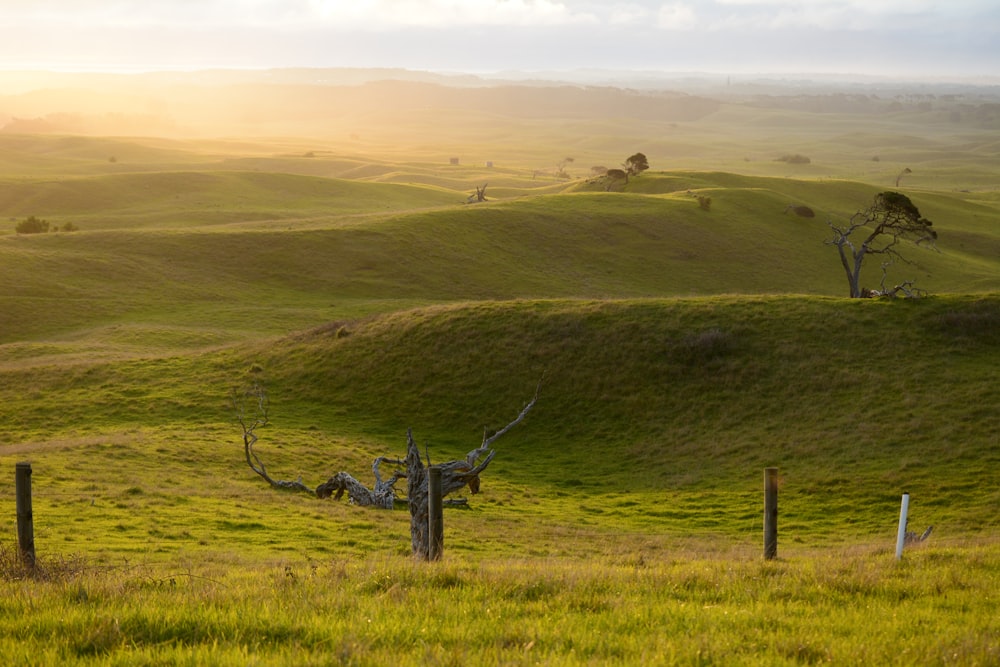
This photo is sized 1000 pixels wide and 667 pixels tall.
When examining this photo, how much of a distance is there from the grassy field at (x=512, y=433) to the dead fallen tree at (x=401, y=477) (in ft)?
2.81

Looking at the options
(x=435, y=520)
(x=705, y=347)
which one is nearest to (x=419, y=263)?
(x=705, y=347)

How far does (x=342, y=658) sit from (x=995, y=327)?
1615 inches

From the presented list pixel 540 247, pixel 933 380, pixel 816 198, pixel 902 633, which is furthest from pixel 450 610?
pixel 816 198

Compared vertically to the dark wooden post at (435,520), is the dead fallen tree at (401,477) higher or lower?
lower

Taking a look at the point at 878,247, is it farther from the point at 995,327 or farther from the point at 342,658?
the point at 342,658

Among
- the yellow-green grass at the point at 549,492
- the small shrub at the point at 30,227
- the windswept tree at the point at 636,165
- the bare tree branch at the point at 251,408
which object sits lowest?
the bare tree branch at the point at 251,408

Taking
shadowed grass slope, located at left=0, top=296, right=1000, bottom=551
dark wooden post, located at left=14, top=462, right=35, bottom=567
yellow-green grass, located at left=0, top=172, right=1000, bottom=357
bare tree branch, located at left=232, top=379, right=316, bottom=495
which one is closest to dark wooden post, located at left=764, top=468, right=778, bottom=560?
shadowed grass slope, located at left=0, top=296, right=1000, bottom=551

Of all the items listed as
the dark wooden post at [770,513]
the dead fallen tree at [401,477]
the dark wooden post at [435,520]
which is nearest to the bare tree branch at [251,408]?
the dead fallen tree at [401,477]

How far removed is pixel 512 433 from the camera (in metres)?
38.6

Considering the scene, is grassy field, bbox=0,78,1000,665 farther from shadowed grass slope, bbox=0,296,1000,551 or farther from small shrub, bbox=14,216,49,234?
small shrub, bbox=14,216,49,234

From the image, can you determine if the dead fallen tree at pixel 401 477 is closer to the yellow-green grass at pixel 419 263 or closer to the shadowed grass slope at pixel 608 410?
the shadowed grass slope at pixel 608 410

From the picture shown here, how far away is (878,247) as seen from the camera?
312 feet

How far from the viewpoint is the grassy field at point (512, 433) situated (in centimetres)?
878

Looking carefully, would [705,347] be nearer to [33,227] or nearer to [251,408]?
[251,408]
